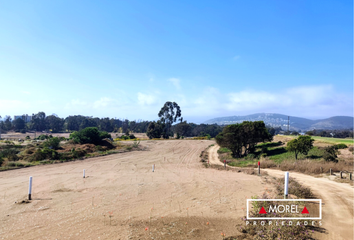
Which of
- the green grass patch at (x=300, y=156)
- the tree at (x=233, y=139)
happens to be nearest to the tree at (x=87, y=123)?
the tree at (x=233, y=139)

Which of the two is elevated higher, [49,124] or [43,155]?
[49,124]

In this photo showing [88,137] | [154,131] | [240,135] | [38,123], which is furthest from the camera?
[38,123]

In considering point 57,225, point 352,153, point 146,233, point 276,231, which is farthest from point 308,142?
point 57,225

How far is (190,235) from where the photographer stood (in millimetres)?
5910

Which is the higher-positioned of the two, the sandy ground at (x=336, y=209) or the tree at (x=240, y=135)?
the tree at (x=240, y=135)

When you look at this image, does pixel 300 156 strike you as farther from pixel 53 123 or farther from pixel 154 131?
pixel 53 123

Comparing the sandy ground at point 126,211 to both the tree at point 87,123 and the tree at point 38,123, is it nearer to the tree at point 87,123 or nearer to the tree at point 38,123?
the tree at point 87,123

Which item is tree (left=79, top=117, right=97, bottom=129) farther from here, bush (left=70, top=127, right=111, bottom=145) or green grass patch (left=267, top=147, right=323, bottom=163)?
green grass patch (left=267, top=147, right=323, bottom=163)

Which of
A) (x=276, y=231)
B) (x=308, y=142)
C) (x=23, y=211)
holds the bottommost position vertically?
(x=23, y=211)

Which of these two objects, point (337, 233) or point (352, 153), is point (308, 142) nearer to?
point (352, 153)

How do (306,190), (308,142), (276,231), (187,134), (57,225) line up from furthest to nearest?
1. (187,134)
2. (308,142)
3. (306,190)
4. (57,225)
5. (276,231)

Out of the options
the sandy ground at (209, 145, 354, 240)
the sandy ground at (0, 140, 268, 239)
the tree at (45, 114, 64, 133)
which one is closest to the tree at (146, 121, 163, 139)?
the sandy ground at (0, 140, 268, 239)

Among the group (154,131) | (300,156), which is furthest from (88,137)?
(154,131)

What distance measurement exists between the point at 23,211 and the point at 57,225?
7.67ft
